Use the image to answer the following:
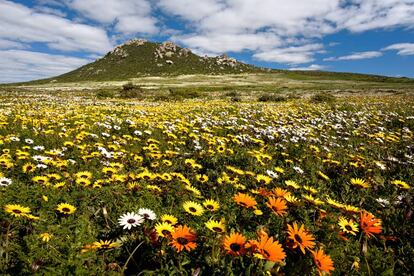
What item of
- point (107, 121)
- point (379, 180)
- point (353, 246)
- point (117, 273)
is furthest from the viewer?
point (107, 121)

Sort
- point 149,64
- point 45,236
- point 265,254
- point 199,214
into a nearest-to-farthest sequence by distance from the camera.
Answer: point 265,254 → point 45,236 → point 199,214 → point 149,64

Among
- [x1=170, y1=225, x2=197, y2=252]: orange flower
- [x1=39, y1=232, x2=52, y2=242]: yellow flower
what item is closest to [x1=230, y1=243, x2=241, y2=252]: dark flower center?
[x1=170, y1=225, x2=197, y2=252]: orange flower

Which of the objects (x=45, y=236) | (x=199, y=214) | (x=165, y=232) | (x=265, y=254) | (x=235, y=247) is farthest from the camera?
(x=199, y=214)

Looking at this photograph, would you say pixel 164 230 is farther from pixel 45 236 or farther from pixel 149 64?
pixel 149 64

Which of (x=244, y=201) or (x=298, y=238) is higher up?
(x=244, y=201)

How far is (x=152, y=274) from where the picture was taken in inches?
95.3

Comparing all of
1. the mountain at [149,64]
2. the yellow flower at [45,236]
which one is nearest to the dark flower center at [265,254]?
the yellow flower at [45,236]

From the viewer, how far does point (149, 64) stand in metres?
162

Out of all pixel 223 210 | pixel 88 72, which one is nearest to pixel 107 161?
pixel 223 210

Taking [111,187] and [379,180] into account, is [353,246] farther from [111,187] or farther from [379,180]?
[111,187]

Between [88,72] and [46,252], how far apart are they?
17083 cm

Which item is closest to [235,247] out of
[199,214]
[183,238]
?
[183,238]

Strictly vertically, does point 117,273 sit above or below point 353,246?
above

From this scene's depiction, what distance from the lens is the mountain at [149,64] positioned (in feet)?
494
